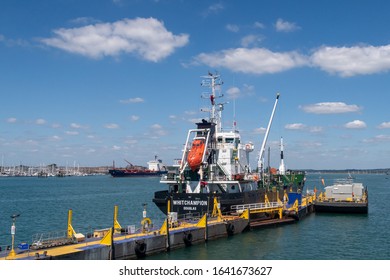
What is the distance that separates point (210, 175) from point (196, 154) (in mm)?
2874

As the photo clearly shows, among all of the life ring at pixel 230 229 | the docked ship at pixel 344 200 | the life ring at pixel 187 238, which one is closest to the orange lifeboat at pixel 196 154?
the life ring at pixel 230 229

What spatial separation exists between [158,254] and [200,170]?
620 inches

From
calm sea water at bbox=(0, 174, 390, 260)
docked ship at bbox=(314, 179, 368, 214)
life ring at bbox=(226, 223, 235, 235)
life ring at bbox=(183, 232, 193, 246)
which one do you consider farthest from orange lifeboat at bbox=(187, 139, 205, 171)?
docked ship at bbox=(314, 179, 368, 214)

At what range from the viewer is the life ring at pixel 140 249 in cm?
2909

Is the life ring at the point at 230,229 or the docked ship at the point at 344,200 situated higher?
the docked ship at the point at 344,200

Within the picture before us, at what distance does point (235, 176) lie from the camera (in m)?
46.0

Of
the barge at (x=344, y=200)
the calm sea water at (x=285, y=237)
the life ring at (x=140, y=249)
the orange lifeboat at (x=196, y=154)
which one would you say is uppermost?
the orange lifeboat at (x=196, y=154)

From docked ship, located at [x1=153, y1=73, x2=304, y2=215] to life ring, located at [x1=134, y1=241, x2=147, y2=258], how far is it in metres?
13.3

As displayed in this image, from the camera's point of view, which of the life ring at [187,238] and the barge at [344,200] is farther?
the barge at [344,200]

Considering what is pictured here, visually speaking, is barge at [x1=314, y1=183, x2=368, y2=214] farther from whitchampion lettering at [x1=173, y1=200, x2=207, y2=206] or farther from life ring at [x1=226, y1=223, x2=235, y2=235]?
life ring at [x1=226, y1=223, x2=235, y2=235]

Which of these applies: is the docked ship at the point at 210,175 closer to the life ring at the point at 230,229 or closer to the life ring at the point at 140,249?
the life ring at the point at 230,229

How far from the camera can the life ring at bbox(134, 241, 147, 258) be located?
29.1 m

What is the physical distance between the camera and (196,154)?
45.6 m

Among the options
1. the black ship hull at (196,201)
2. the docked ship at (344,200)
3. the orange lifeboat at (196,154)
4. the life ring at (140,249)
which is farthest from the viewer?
the docked ship at (344,200)
